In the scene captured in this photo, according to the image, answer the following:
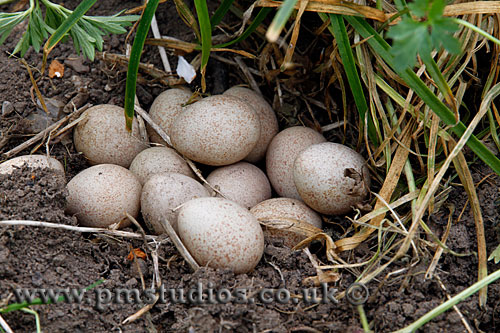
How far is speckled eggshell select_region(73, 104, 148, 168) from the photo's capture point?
2299 millimetres

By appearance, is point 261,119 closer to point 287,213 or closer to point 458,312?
point 287,213

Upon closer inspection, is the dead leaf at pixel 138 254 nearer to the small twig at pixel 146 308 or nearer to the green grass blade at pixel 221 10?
the small twig at pixel 146 308

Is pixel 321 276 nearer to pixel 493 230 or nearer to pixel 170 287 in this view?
pixel 170 287

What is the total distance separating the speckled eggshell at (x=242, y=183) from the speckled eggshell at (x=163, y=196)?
17 cm

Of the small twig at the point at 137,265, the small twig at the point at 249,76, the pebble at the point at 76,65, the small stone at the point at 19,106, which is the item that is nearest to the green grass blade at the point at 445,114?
the small twig at the point at 249,76

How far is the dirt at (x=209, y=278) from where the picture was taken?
1.60 metres

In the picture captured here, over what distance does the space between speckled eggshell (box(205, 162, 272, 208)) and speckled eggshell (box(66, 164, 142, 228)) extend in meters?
0.36

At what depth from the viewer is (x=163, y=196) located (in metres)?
2.00

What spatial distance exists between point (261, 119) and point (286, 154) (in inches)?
9.3

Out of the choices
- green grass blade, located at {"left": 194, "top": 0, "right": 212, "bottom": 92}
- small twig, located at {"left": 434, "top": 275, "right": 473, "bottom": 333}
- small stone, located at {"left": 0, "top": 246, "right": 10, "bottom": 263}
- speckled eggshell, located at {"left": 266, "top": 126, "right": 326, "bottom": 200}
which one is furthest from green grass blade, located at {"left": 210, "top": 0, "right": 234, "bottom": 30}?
small twig, located at {"left": 434, "top": 275, "right": 473, "bottom": 333}

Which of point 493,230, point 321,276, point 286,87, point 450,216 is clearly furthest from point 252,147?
point 493,230

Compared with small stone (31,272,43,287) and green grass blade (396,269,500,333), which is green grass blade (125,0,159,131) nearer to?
small stone (31,272,43,287)

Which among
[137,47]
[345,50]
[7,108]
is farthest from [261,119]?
[7,108]

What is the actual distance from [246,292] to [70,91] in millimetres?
1403
